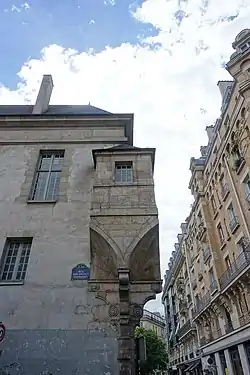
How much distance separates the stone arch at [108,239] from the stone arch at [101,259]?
0.05 metres

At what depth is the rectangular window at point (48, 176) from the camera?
32.4 ft

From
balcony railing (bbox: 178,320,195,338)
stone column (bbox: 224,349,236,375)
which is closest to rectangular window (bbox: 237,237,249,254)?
stone column (bbox: 224,349,236,375)

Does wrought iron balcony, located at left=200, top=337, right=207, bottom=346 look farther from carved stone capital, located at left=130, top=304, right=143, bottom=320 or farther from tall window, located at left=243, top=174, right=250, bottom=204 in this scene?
carved stone capital, located at left=130, top=304, right=143, bottom=320

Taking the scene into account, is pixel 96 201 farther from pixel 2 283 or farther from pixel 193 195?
pixel 193 195

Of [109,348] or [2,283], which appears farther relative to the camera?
[2,283]

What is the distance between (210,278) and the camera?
24.4m

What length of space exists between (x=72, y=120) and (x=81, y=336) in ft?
27.1

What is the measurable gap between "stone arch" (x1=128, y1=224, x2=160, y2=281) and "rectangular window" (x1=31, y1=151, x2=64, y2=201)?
3.73 m

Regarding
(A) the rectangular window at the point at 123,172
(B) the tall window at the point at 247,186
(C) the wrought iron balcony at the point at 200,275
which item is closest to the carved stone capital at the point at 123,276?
(A) the rectangular window at the point at 123,172

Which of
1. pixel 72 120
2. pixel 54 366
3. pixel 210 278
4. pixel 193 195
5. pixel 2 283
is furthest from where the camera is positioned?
pixel 193 195

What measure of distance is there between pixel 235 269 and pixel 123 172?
1349 cm

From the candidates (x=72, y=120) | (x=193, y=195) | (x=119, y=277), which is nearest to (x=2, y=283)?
(x=119, y=277)

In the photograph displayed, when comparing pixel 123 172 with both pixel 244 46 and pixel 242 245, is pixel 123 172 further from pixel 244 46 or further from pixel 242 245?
pixel 244 46

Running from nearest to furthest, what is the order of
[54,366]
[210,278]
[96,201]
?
[54,366]
[96,201]
[210,278]
